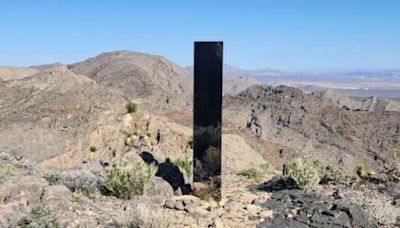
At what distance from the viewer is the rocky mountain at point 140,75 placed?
64.8 meters

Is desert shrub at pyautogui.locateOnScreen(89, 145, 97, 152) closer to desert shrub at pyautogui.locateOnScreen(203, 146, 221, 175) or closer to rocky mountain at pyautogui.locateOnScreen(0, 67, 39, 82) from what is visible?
desert shrub at pyautogui.locateOnScreen(203, 146, 221, 175)

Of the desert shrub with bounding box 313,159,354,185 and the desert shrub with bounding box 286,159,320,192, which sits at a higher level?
the desert shrub with bounding box 286,159,320,192

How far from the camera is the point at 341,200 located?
11.1m

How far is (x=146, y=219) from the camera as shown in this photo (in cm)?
858

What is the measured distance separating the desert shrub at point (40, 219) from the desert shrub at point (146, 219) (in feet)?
3.58

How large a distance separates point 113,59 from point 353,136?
4930cm

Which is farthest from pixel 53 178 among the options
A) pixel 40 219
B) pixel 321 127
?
pixel 321 127

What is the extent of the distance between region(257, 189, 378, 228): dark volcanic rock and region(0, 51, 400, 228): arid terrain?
0.02 metres

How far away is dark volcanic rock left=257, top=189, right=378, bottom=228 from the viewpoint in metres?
9.73

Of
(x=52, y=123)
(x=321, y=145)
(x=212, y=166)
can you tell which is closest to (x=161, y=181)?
(x=212, y=166)

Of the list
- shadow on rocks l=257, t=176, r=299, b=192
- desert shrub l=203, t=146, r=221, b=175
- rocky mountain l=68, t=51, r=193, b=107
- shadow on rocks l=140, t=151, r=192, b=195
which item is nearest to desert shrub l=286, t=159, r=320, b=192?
shadow on rocks l=257, t=176, r=299, b=192

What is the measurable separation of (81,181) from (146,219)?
3.24m

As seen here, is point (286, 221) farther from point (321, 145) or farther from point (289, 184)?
point (321, 145)

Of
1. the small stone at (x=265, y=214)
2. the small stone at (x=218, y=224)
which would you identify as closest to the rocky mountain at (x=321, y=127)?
the small stone at (x=265, y=214)
